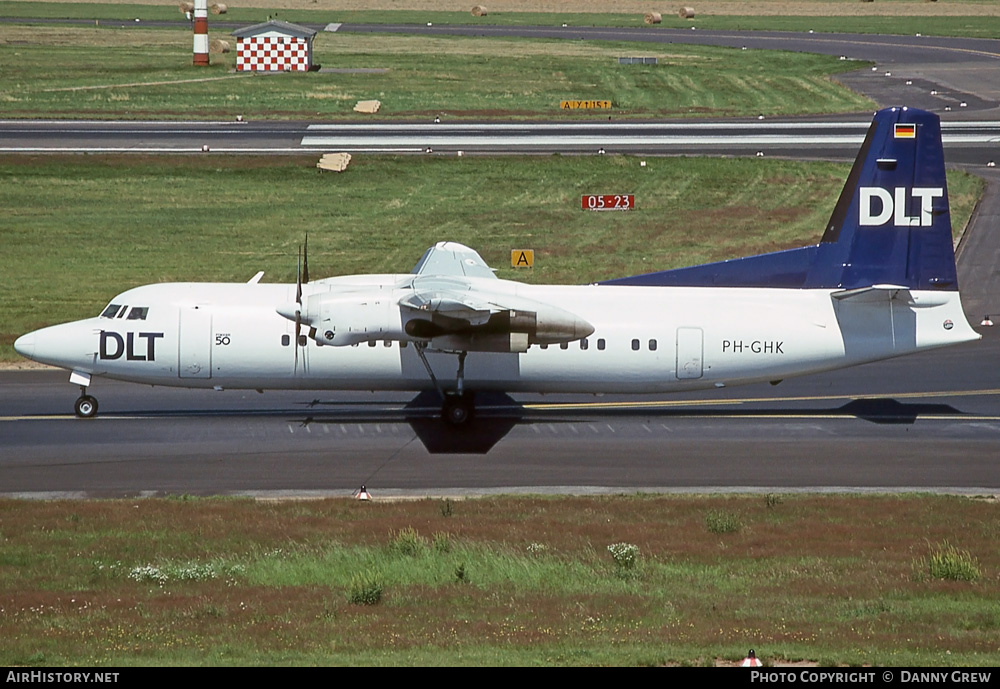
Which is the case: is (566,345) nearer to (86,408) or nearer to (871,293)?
(871,293)

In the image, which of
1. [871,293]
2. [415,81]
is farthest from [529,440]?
[415,81]

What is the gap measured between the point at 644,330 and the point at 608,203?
87.1 ft

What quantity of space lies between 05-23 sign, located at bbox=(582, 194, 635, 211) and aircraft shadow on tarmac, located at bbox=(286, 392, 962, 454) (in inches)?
914

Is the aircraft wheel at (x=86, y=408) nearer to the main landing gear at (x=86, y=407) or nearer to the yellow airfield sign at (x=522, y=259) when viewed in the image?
the main landing gear at (x=86, y=407)

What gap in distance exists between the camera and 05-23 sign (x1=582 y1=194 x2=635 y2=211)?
54594 mm

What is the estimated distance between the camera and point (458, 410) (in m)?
29.4

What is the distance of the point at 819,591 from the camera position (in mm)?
17844

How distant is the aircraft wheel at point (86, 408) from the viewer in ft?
98.4

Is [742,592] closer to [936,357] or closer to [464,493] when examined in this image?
[464,493]

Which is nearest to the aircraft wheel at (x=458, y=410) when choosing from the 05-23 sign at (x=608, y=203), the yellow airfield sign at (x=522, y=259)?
the yellow airfield sign at (x=522, y=259)

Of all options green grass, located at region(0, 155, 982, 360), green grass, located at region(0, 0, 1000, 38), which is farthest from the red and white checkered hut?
green grass, located at region(0, 0, 1000, 38)

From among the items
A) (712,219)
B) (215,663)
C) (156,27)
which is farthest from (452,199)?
(156,27)

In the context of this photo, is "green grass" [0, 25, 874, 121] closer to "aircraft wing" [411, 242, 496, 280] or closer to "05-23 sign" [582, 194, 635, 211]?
"05-23 sign" [582, 194, 635, 211]

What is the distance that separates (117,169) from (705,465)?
38672 millimetres
